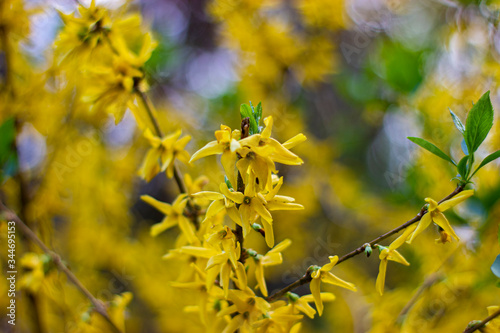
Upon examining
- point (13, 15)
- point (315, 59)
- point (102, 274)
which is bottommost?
point (102, 274)

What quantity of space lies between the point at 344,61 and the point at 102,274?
2.57 meters

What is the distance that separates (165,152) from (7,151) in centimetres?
68

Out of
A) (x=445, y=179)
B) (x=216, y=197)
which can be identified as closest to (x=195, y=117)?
(x=445, y=179)

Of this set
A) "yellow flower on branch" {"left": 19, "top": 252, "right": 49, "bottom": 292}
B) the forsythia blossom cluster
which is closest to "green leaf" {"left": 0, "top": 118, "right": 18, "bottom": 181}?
"yellow flower on branch" {"left": 19, "top": 252, "right": 49, "bottom": 292}

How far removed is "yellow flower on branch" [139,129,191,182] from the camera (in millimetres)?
877

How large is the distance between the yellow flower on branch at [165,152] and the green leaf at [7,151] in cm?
58

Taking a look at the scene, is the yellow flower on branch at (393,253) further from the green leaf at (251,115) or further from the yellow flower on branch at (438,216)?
the green leaf at (251,115)

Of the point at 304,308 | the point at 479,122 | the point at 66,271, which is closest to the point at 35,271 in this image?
the point at 66,271

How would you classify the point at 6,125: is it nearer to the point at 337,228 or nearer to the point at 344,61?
the point at 337,228

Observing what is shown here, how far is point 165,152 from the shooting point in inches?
35.7

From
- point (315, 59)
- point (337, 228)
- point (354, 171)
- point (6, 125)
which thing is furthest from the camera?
point (354, 171)

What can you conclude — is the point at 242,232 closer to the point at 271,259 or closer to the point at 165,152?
the point at 271,259

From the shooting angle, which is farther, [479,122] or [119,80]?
[119,80]

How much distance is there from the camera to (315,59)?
2.23 metres
